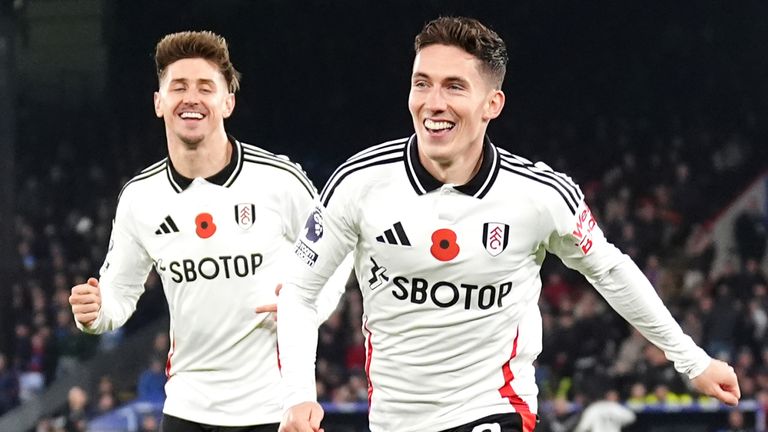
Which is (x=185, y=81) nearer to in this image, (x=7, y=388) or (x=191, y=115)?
(x=191, y=115)

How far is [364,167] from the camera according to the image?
3.85 metres

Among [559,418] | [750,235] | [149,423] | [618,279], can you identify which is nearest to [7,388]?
[149,423]

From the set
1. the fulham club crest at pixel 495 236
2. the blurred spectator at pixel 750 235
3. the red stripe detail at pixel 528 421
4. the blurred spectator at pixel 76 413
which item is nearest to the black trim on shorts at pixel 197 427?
the red stripe detail at pixel 528 421

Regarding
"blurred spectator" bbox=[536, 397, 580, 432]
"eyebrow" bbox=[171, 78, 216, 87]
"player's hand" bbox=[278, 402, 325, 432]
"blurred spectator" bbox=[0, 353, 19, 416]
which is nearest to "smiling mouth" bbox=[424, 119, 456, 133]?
"player's hand" bbox=[278, 402, 325, 432]

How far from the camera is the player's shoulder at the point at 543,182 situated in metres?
3.86

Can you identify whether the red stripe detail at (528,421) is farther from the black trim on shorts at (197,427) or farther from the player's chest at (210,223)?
the player's chest at (210,223)

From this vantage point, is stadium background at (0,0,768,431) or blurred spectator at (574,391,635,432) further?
stadium background at (0,0,768,431)

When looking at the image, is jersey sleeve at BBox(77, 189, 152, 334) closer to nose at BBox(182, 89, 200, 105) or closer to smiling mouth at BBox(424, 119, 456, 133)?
nose at BBox(182, 89, 200, 105)

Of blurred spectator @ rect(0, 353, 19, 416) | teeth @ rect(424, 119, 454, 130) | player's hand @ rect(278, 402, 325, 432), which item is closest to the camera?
player's hand @ rect(278, 402, 325, 432)

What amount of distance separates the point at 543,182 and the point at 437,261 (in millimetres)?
381

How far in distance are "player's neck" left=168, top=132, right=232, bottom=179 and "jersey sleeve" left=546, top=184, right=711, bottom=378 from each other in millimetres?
1573

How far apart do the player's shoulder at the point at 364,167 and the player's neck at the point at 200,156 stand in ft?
4.19

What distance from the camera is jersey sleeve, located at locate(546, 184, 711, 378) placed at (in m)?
3.91

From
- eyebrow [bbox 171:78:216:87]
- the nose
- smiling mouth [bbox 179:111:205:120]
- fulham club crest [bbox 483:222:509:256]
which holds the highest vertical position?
eyebrow [bbox 171:78:216:87]
